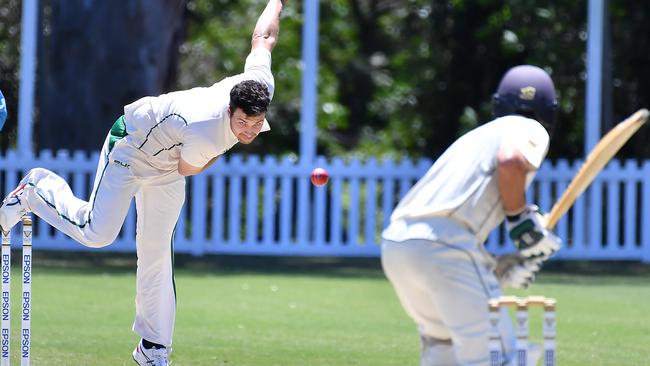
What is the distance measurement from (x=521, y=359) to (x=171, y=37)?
43.2ft

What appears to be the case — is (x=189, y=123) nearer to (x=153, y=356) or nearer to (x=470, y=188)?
(x=153, y=356)

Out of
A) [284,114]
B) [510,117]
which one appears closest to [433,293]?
[510,117]

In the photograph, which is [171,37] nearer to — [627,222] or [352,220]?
[352,220]

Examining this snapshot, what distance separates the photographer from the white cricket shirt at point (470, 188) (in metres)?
5.04

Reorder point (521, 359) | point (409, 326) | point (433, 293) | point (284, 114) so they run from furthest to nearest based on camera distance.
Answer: point (284, 114) → point (409, 326) → point (433, 293) → point (521, 359)

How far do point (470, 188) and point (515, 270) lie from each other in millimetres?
403

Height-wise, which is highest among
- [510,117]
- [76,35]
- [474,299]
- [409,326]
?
[76,35]

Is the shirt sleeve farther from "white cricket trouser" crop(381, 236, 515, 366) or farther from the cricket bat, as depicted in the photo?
the cricket bat

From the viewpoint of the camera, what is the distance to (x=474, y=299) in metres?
4.97

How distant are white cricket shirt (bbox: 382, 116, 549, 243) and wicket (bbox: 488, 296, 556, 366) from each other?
410mm

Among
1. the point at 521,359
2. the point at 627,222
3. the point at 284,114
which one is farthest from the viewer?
the point at 284,114

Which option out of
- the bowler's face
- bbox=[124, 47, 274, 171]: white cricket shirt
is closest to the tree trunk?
bbox=[124, 47, 274, 171]: white cricket shirt

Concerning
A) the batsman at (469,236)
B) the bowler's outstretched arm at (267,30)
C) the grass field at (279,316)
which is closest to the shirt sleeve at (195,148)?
the bowler's outstretched arm at (267,30)

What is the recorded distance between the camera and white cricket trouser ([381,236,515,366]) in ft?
16.2
